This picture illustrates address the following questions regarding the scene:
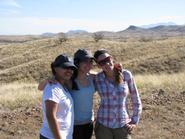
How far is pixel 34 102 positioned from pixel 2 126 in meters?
2.47

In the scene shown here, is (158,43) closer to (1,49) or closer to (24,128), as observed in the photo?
(1,49)

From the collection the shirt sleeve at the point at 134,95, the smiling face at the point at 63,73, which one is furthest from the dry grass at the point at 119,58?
the smiling face at the point at 63,73

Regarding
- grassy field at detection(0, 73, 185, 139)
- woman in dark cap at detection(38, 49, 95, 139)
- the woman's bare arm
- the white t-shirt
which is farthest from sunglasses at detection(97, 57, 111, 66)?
grassy field at detection(0, 73, 185, 139)

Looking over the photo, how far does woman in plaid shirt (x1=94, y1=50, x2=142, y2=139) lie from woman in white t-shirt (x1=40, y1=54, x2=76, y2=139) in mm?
494

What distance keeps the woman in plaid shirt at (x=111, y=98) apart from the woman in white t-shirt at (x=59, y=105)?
0.49m

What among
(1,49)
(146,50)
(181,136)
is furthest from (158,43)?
(181,136)

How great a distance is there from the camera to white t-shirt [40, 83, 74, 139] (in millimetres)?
3895

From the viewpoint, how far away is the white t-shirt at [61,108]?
3.89m

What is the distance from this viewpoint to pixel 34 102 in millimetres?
11219

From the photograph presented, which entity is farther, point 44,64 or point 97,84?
point 44,64

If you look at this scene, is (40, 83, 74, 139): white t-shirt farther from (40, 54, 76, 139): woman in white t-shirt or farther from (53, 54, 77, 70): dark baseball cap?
(53, 54, 77, 70): dark baseball cap

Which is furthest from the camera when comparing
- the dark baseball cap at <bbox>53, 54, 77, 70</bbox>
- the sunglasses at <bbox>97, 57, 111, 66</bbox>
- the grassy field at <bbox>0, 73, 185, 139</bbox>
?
the grassy field at <bbox>0, 73, 185, 139</bbox>

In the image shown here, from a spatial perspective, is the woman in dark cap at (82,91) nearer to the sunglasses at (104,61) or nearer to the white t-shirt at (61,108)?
the sunglasses at (104,61)

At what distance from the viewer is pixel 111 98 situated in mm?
4527
